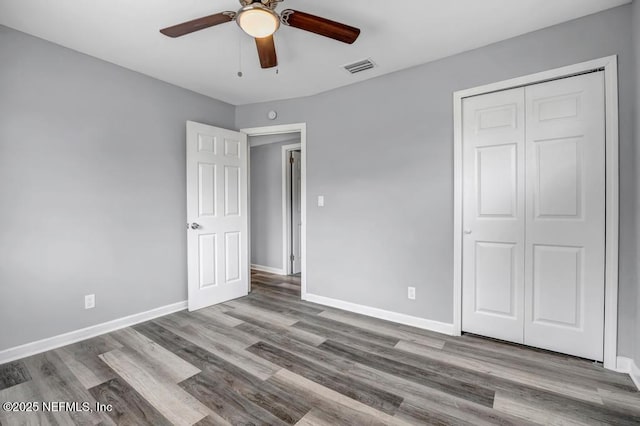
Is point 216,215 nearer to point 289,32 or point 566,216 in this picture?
point 289,32

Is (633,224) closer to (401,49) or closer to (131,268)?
(401,49)

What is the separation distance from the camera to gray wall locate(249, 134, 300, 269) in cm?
498

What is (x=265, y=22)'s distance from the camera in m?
1.61

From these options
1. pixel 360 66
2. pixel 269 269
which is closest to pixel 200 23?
pixel 360 66

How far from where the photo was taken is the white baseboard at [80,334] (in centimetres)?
221

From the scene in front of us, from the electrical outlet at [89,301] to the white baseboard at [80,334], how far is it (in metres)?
0.19

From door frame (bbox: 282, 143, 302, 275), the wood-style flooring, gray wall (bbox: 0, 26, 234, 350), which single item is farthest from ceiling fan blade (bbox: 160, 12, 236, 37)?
door frame (bbox: 282, 143, 302, 275)

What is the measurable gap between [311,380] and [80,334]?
212 cm

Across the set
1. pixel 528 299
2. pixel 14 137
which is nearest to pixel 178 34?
pixel 14 137

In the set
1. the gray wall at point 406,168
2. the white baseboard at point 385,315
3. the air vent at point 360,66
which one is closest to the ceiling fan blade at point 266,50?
the air vent at point 360,66

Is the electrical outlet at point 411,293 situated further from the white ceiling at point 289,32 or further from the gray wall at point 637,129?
the white ceiling at point 289,32

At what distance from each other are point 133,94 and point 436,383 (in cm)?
364

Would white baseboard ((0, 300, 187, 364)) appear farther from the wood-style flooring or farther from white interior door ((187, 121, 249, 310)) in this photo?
white interior door ((187, 121, 249, 310))

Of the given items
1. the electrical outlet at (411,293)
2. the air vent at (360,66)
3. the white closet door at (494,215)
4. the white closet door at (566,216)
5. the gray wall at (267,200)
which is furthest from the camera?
the gray wall at (267,200)
